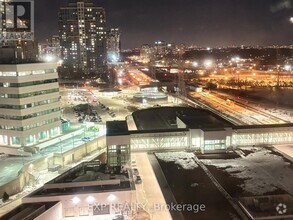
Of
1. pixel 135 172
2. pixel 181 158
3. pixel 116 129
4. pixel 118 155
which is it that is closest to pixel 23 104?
pixel 116 129

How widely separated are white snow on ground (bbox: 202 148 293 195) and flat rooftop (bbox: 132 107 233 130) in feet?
8.26

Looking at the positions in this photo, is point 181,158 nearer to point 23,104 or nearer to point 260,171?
point 260,171

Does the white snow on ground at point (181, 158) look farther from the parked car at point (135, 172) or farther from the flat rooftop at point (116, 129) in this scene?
the flat rooftop at point (116, 129)

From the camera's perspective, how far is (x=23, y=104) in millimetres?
20172

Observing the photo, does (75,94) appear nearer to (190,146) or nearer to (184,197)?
(190,146)

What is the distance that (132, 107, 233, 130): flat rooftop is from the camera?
21547mm

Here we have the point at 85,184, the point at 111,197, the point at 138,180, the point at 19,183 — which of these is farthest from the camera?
the point at 19,183

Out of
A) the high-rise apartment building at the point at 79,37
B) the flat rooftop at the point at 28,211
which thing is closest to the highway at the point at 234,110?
the flat rooftop at the point at 28,211

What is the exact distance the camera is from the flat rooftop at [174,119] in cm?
2155

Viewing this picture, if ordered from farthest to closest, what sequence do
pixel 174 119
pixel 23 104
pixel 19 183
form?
pixel 174 119
pixel 23 104
pixel 19 183

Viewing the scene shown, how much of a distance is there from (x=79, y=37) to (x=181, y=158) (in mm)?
62122

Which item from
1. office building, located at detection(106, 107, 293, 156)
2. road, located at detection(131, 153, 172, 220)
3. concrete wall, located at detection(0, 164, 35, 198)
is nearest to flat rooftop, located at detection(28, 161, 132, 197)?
road, located at detection(131, 153, 172, 220)

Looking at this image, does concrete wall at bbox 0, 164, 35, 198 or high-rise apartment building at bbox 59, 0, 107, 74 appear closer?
concrete wall at bbox 0, 164, 35, 198

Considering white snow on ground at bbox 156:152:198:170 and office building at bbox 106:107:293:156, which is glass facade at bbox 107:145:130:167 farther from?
white snow on ground at bbox 156:152:198:170
